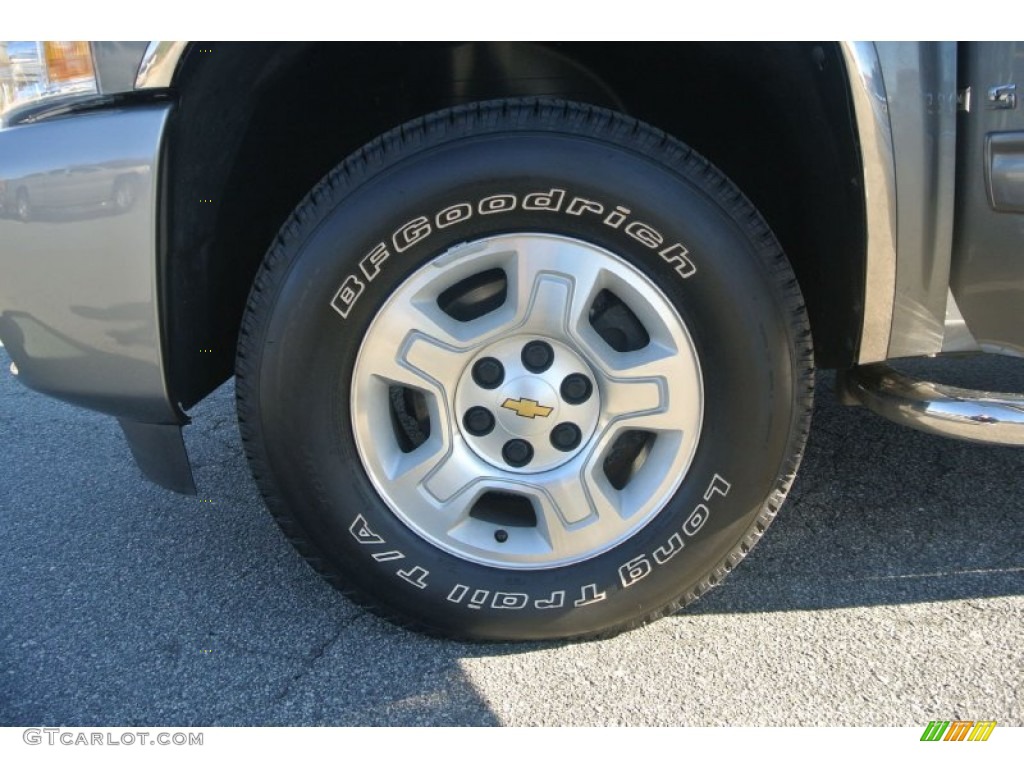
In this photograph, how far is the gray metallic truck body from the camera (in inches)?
66.2

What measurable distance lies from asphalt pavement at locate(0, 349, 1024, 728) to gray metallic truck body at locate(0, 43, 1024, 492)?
50 cm

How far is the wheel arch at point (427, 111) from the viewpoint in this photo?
180 centimetres

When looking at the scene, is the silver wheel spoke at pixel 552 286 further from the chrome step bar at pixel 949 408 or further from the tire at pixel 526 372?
the chrome step bar at pixel 949 408

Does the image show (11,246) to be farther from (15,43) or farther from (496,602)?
(496,602)

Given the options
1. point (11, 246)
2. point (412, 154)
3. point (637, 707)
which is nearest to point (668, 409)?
point (637, 707)

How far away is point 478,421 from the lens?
6.27 feet

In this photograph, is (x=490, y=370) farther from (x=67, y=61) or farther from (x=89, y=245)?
(x=67, y=61)

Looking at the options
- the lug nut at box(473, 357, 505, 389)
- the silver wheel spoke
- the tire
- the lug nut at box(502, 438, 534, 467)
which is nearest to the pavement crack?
the tire

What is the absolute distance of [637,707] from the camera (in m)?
1.80

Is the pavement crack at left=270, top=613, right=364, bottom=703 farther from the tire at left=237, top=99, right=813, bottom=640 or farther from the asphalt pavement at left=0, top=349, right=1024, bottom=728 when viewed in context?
the tire at left=237, top=99, right=813, bottom=640

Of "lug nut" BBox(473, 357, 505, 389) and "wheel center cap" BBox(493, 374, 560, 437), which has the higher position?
"lug nut" BBox(473, 357, 505, 389)
